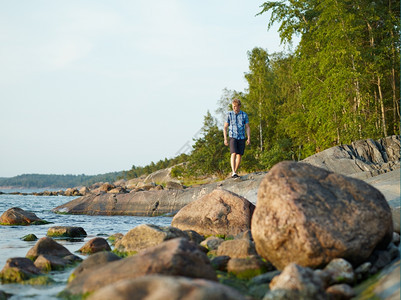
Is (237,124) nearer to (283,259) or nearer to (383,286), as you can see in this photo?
(283,259)

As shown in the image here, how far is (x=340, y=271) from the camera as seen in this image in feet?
15.2

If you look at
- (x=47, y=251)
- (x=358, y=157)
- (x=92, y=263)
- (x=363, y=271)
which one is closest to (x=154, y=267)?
(x=92, y=263)

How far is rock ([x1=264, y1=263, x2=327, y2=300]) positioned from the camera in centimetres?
392

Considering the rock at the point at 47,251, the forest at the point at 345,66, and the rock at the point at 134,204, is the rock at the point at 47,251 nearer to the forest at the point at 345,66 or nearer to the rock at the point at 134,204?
the rock at the point at 134,204

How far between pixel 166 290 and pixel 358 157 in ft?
55.6

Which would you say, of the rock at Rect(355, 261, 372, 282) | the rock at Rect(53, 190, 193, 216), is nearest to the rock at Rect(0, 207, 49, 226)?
the rock at Rect(53, 190, 193, 216)

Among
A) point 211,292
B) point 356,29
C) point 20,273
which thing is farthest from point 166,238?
point 356,29

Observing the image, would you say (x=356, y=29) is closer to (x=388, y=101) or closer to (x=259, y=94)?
(x=388, y=101)

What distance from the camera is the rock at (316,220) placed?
4.88 meters

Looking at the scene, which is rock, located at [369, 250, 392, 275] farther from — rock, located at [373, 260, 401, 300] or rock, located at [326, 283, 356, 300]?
rock, located at [326, 283, 356, 300]

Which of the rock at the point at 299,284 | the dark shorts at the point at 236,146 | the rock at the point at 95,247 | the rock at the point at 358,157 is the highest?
the dark shorts at the point at 236,146

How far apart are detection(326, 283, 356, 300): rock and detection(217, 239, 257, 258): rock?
198cm

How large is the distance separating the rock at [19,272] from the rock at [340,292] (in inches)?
144

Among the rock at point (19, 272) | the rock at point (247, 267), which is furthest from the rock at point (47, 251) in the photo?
the rock at point (247, 267)
